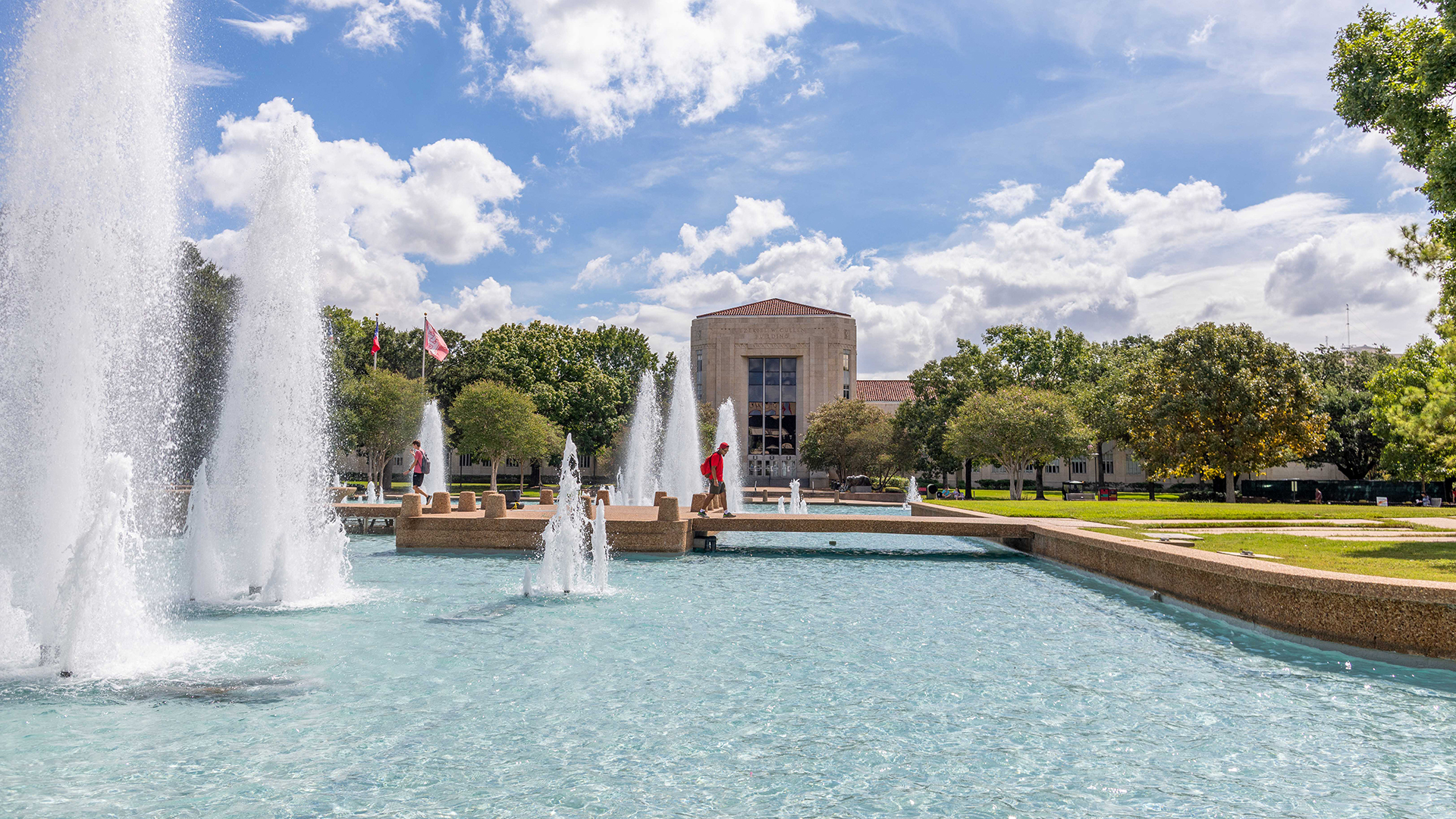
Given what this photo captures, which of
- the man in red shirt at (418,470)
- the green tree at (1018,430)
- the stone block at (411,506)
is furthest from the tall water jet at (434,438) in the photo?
the green tree at (1018,430)

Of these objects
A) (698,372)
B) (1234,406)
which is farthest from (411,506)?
(698,372)

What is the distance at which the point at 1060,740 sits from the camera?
654cm

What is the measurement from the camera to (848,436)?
55.2 m

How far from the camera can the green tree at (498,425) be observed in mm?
50188

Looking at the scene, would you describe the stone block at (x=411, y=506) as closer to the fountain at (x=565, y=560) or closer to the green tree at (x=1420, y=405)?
the fountain at (x=565, y=560)

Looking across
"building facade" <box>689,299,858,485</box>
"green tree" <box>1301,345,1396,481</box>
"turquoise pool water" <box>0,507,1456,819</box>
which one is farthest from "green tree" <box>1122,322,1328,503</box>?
"building facade" <box>689,299,858,485</box>

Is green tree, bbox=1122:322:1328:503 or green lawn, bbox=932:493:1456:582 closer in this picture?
green lawn, bbox=932:493:1456:582

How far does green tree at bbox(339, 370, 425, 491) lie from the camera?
46438mm

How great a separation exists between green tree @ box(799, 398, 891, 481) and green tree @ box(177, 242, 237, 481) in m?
34.8

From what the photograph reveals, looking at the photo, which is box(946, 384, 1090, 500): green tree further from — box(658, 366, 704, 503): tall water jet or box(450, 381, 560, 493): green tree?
box(450, 381, 560, 493): green tree

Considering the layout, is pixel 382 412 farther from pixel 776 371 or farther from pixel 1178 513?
pixel 1178 513

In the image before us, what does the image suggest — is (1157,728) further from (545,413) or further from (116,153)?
(545,413)

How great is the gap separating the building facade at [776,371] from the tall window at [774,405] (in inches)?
2.7

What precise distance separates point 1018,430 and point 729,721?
40.7 metres
